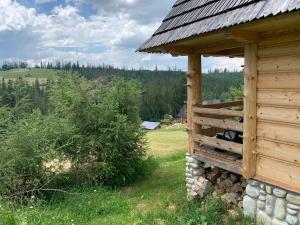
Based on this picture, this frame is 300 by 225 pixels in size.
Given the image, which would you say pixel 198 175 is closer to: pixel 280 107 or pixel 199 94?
pixel 199 94

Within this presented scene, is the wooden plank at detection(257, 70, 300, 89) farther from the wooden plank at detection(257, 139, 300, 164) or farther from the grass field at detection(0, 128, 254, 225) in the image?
the grass field at detection(0, 128, 254, 225)

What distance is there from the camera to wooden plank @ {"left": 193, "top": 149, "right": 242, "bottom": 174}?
23.0 feet

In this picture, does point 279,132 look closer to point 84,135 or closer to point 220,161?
point 220,161

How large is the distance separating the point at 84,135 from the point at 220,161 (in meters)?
5.78

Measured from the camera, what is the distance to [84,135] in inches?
476

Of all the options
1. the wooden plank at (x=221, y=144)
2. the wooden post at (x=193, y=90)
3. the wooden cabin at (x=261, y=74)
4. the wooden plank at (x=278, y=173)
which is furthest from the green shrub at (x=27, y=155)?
the wooden plank at (x=278, y=173)

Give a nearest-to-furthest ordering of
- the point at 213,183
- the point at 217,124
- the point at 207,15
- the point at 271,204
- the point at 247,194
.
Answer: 1. the point at 271,204
2. the point at 207,15
3. the point at 247,194
4. the point at 217,124
5. the point at 213,183

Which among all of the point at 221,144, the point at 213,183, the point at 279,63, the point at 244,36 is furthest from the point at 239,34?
the point at 213,183

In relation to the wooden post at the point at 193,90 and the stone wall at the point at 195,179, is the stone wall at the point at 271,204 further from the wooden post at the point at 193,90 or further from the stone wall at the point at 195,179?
the wooden post at the point at 193,90

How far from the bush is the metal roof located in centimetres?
437

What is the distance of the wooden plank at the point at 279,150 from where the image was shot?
564 centimetres

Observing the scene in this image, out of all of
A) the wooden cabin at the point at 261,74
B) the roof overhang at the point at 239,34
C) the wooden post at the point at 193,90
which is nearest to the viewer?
the roof overhang at the point at 239,34

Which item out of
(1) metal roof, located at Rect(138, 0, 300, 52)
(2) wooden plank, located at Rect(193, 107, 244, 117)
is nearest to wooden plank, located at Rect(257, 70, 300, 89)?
(2) wooden plank, located at Rect(193, 107, 244, 117)

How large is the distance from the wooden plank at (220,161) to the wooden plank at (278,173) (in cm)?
55
